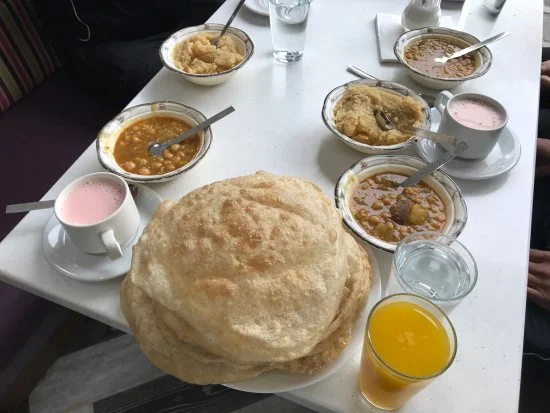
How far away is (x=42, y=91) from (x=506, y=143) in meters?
1.99

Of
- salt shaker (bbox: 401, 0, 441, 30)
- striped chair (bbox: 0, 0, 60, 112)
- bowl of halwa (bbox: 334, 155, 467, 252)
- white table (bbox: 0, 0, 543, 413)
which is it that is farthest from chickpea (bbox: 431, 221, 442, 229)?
striped chair (bbox: 0, 0, 60, 112)

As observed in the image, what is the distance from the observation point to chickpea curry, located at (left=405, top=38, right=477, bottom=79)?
5.42 ft

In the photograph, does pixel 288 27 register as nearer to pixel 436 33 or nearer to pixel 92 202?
pixel 436 33

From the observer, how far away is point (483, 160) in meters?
1.37

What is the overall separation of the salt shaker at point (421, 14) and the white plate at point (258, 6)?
60 cm

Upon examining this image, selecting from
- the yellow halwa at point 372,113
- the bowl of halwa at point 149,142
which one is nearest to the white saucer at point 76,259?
the bowl of halwa at point 149,142

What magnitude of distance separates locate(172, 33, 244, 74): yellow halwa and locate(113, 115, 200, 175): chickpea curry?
0.29 m

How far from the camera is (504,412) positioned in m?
0.91

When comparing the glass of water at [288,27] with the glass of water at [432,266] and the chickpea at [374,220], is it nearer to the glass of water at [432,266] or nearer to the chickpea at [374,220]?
the chickpea at [374,220]

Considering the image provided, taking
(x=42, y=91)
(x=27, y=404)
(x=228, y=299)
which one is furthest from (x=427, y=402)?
(x=42, y=91)

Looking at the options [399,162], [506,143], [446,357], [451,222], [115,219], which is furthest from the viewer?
[506,143]

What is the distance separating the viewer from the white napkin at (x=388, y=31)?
5.83 feet

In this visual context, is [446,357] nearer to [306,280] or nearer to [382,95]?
[306,280]

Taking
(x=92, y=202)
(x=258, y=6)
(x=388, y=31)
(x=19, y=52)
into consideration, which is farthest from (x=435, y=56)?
(x=19, y=52)
